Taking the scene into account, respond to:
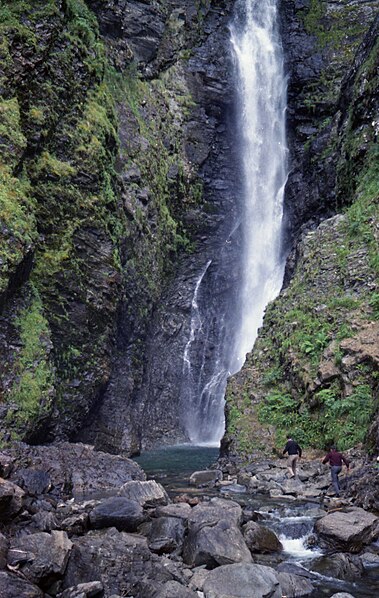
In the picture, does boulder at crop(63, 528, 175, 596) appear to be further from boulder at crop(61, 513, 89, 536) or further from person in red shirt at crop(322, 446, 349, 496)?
person in red shirt at crop(322, 446, 349, 496)

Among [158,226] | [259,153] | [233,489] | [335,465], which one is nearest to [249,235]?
[259,153]

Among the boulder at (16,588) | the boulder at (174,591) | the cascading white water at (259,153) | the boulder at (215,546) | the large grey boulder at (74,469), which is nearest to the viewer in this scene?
the boulder at (16,588)

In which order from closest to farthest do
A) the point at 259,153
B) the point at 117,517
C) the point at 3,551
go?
the point at 3,551, the point at 117,517, the point at 259,153

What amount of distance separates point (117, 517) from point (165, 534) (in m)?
1.00

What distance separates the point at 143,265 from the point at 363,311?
1292 centimetres

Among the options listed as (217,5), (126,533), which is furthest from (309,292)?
(217,5)

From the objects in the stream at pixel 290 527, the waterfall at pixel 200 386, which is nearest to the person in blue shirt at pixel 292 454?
the stream at pixel 290 527

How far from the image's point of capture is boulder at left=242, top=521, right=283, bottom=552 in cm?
918

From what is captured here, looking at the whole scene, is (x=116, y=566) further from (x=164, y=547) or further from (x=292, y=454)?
(x=292, y=454)

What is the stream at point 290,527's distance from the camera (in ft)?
25.8

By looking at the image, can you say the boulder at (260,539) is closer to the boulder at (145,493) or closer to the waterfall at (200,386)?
the boulder at (145,493)

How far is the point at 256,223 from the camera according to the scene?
34.4 meters

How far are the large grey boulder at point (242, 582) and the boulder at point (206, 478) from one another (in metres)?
7.42

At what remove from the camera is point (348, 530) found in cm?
912
